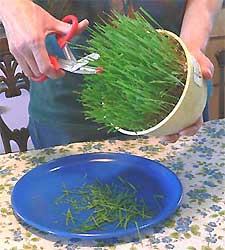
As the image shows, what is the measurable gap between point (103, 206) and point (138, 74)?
0.65 feet

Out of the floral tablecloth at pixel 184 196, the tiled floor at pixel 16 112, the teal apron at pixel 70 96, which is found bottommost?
the tiled floor at pixel 16 112

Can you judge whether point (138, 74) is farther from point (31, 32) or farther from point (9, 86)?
point (9, 86)

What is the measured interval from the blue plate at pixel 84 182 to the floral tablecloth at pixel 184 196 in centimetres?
2

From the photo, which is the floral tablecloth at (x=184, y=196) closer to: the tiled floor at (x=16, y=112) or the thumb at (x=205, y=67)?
the thumb at (x=205, y=67)

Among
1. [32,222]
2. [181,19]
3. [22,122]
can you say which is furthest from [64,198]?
[22,122]

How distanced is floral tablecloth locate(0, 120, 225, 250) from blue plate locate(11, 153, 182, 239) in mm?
19

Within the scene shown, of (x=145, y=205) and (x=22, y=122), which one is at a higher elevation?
Answer: (x=145, y=205)

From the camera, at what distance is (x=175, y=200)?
756 millimetres

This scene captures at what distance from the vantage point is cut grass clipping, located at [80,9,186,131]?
70 centimetres

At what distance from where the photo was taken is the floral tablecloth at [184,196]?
702 mm

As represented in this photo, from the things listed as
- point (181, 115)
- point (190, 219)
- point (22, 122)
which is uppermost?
point (181, 115)

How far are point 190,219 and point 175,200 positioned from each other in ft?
0.11

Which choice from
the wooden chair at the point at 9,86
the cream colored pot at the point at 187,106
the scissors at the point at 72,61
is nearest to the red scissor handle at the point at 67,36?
the scissors at the point at 72,61

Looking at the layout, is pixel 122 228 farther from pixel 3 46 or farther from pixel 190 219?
pixel 3 46
